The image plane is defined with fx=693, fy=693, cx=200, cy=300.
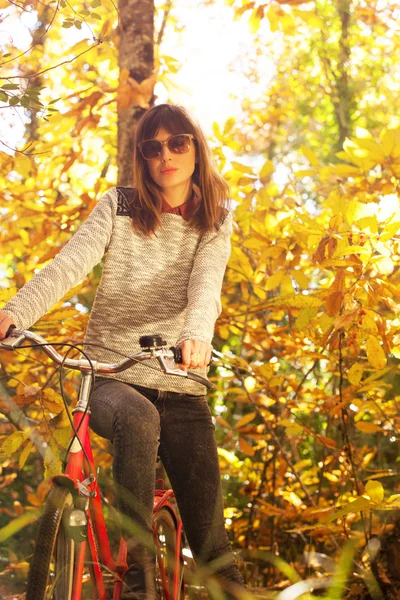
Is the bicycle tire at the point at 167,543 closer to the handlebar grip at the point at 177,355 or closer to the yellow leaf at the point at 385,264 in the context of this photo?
the handlebar grip at the point at 177,355

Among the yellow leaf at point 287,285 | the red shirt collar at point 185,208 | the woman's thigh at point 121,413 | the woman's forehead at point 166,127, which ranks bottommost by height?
the woman's thigh at point 121,413

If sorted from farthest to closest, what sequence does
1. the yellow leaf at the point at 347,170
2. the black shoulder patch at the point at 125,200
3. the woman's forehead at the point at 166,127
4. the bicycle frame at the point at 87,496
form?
1. the yellow leaf at the point at 347,170
2. the woman's forehead at the point at 166,127
3. the black shoulder patch at the point at 125,200
4. the bicycle frame at the point at 87,496

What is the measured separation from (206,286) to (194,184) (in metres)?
0.52

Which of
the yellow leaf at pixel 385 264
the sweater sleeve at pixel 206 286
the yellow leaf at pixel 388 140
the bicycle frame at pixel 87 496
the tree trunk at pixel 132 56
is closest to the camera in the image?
the bicycle frame at pixel 87 496

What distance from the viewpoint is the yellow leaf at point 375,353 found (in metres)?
2.41

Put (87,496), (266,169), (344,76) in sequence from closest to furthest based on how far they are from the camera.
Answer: (87,496) → (266,169) → (344,76)

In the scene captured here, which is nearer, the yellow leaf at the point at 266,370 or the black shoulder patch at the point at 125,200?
the black shoulder patch at the point at 125,200

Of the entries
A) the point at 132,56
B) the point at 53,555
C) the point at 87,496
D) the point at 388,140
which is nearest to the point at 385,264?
the point at 388,140

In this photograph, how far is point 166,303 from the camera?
2.34 m

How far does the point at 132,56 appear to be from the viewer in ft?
12.1

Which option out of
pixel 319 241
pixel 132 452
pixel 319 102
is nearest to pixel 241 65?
pixel 319 102

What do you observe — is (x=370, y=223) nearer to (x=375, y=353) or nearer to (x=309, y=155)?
(x=375, y=353)

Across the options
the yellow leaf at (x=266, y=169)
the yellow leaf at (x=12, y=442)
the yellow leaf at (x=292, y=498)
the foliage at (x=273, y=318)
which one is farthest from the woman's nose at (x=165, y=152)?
the yellow leaf at (x=292, y=498)

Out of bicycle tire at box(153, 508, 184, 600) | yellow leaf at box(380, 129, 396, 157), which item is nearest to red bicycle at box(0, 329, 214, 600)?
bicycle tire at box(153, 508, 184, 600)
